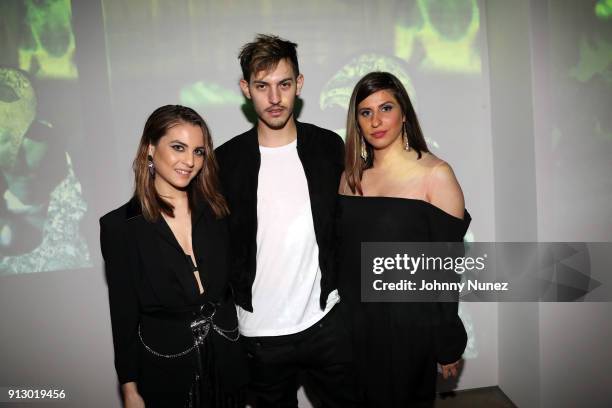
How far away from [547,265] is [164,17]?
2664mm

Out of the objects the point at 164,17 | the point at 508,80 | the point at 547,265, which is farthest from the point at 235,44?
the point at 547,265

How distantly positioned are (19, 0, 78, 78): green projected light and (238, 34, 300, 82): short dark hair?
3.93 ft

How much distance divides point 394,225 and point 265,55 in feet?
3.09

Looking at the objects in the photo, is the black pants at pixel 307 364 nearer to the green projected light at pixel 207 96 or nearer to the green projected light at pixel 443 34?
the green projected light at pixel 207 96

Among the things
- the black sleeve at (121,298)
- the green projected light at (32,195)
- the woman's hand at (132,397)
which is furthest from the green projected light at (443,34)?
the woman's hand at (132,397)

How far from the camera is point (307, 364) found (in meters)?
2.00

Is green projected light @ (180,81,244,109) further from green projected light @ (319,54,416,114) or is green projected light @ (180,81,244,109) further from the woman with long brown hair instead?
the woman with long brown hair

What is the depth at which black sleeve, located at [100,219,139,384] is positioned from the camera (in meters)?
1.60

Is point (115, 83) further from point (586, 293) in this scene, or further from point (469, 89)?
point (586, 293)

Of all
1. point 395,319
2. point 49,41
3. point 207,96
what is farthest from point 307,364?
point 49,41

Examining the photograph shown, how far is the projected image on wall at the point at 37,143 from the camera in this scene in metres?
2.40

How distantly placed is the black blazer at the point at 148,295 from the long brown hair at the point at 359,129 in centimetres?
83

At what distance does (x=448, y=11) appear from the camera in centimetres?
272

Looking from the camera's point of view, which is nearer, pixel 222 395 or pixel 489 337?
pixel 222 395
